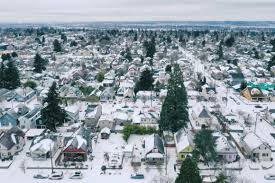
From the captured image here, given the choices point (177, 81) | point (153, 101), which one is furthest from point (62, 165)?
point (153, 101)

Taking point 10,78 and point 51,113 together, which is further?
point 10,78

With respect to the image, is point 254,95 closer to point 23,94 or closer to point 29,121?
point 29,121

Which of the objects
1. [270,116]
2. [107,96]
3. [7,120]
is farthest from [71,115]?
[270,116]

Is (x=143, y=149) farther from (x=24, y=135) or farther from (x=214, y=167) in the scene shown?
(x=24, y=135)

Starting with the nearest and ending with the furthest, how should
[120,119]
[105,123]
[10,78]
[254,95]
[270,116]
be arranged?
[105,123] < [120,119] < [270,116] < [254,95] < [10,78]

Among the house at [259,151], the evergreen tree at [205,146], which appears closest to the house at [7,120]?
the evergreen tree at [205,146]

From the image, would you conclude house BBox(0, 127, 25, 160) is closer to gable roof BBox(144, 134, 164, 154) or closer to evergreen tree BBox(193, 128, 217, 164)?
gable roof BBox(144, 134, 164, 154)

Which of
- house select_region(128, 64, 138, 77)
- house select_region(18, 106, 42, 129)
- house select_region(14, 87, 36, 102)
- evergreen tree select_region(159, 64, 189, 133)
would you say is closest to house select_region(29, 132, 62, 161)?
house select_region(18, 106, 42, 129)
